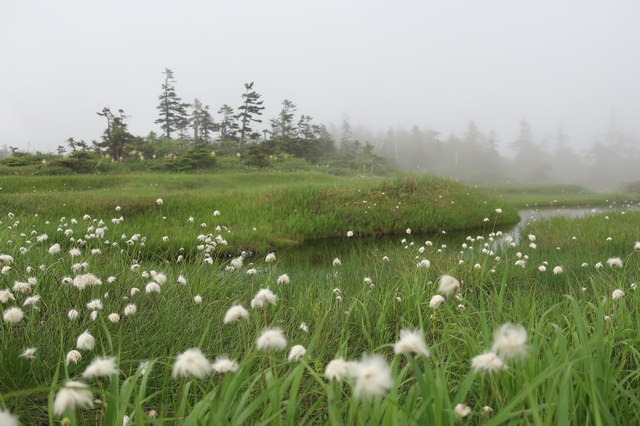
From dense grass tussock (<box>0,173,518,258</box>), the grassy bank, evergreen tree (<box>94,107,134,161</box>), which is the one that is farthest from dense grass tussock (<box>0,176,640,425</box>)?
evergreen tree (<box>94,107,134,161</box>)

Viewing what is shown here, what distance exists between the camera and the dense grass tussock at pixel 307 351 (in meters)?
1.21

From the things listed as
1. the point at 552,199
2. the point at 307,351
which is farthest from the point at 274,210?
the point at 552,199

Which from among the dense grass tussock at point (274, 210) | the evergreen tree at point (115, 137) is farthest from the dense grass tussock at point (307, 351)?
the evergreen tree at point (115, 137)

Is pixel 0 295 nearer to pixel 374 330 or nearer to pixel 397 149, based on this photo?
pixel 374 330

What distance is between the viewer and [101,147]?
32969mm

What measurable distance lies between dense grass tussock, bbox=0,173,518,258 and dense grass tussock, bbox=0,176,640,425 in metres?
5.17

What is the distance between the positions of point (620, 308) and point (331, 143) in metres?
55.3

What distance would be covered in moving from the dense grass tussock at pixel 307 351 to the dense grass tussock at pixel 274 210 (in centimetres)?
517

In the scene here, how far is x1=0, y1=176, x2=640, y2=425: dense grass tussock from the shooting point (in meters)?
1.21

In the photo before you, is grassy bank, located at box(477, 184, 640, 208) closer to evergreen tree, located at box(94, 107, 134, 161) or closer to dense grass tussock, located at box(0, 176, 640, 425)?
A: dense grass tussock, located at box(0, 176, 640, 425)

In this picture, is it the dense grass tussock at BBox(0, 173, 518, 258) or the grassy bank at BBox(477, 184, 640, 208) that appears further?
the grassy bank at BBox(477, 184, 640, 208)

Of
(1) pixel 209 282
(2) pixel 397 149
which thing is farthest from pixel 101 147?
(2) pixel 397 149

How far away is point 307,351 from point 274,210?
38.1ft

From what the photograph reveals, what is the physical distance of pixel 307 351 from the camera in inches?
57.4
